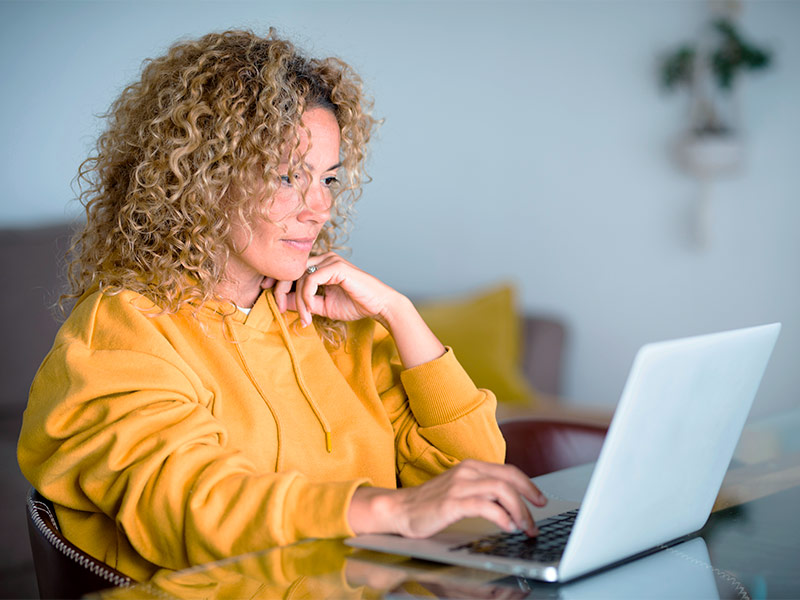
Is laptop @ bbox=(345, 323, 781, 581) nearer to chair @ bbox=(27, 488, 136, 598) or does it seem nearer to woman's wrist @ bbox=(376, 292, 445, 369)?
chair @ bbox=(27, 488, 136, 598)

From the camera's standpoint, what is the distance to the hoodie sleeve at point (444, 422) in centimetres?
136

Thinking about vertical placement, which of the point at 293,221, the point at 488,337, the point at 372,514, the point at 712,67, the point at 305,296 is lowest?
the point at 488,337

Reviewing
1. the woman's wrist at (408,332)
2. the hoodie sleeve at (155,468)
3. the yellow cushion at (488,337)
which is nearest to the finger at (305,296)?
the woman's wrist at (408,332)

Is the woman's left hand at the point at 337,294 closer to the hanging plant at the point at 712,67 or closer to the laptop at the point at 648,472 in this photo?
the laptop at the point at 648,472

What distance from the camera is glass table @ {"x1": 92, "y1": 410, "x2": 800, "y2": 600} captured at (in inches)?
32.4

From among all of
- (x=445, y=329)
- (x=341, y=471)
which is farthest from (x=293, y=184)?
(x=445, y=329)

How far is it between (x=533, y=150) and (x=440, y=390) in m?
2.33

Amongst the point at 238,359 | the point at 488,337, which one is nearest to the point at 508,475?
the point at 238,359

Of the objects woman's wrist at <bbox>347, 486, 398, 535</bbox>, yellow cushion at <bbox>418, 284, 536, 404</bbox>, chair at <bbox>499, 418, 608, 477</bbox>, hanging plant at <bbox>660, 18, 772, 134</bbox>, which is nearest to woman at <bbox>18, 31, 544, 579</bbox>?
woman's wrist at <bbox>347, 486, 398, 535</bbox>

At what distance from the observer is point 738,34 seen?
9.75 feet

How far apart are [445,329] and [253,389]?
6.89 ft

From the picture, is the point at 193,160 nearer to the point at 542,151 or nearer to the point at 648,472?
the point at 648,472

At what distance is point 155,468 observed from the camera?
1010 millimetres

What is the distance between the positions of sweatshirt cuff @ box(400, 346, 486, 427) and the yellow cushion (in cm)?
179
